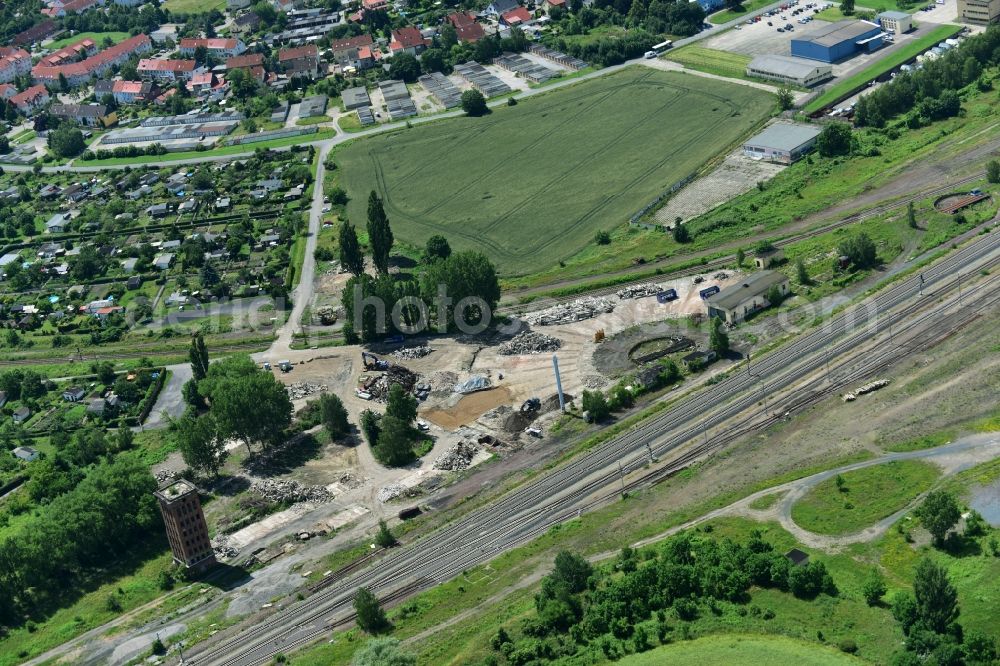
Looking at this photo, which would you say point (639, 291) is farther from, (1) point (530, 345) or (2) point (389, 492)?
(2) point (389, 492)

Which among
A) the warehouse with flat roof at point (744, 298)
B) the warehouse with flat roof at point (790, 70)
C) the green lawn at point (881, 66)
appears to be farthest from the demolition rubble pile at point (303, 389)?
the warehouse with flat roof at point (790, 70)

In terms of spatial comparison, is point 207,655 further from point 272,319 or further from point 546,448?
point 272,319

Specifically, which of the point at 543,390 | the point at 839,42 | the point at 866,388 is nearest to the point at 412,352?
the point at 543,390

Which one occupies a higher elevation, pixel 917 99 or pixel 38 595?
pixel 917 99

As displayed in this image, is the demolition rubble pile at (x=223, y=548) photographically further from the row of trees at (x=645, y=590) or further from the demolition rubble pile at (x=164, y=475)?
the row of trees at (x=645, y=590)

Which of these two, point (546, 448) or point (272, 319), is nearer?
point (546, 448)

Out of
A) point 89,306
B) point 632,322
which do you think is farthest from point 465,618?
point 89,306
